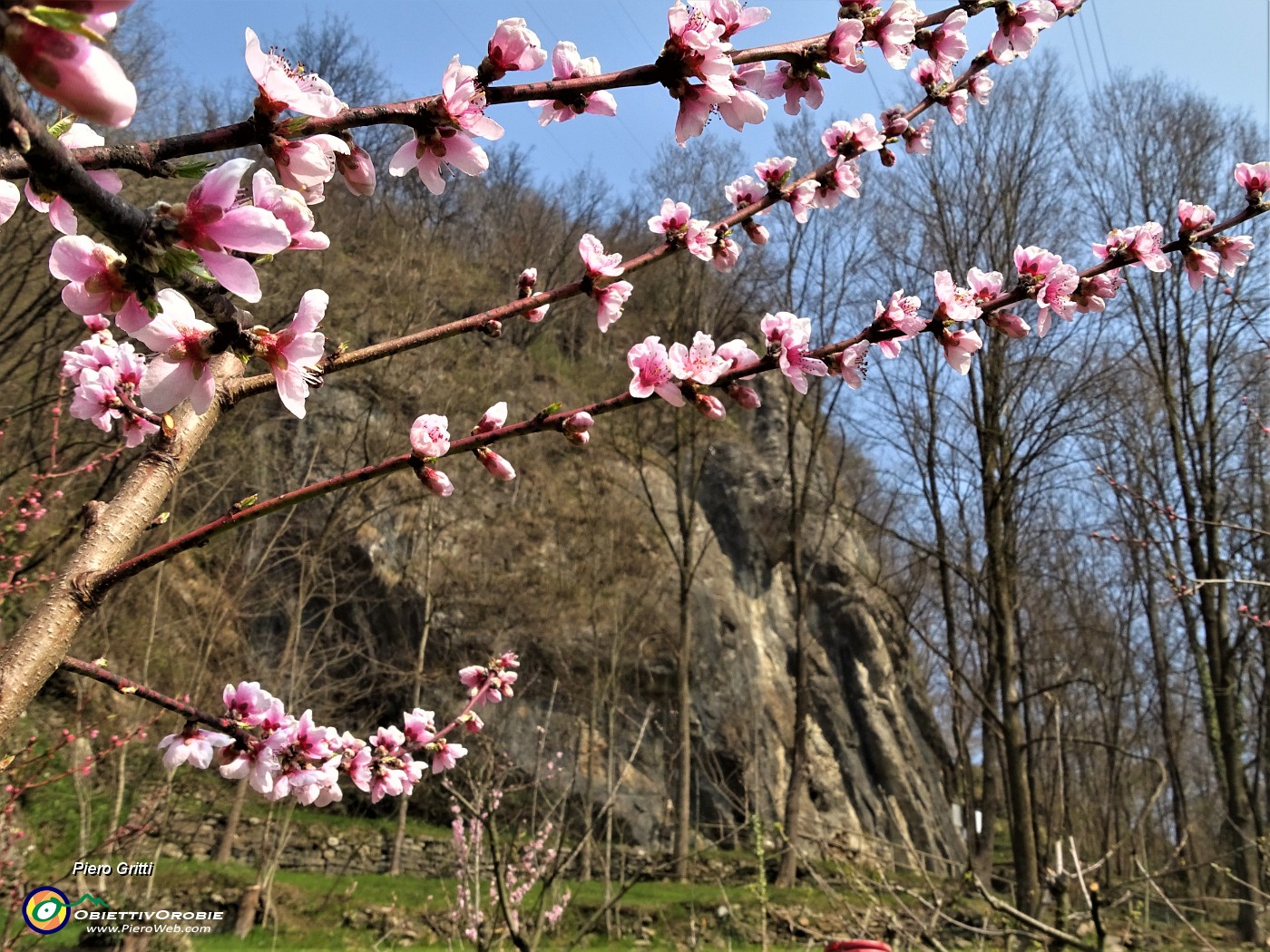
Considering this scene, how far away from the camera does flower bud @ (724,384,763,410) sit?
1415 mm

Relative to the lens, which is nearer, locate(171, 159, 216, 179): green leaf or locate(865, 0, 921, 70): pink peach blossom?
locate(171, 159, 216, 179): green leaf

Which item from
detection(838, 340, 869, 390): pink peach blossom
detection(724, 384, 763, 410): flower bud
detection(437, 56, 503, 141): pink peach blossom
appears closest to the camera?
detection(437, 56, 503, 141): pink peach blossom

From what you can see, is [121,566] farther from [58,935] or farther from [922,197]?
[922,197]

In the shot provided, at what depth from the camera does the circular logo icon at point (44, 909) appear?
153 inches

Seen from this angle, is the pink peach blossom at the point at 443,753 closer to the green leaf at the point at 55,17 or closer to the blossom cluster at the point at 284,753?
the blossom cluster at the point at 284,753

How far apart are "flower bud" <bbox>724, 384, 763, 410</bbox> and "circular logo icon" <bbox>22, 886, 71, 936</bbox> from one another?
4.34 meters

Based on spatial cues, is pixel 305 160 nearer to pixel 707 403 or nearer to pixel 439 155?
pixel 439 155

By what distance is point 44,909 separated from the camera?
412 centimetres

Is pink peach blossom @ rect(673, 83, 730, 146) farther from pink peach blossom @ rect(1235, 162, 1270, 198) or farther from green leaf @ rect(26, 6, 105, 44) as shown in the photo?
pink peach blossom @ rect(1235, 162, 1270, 198)

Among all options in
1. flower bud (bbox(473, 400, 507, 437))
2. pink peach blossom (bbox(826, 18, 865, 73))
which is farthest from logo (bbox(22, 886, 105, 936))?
pink peach blossom (bbox(826, 18, 865, 73))

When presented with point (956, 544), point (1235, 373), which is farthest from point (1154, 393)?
point (956, 544)

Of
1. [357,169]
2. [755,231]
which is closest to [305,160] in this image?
[357,169]

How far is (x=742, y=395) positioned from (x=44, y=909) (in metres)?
4.72

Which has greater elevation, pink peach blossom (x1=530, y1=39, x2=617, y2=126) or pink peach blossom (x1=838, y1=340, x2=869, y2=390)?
pink peach blossom (x1=530, y1=39, x2=617, y2=126)
